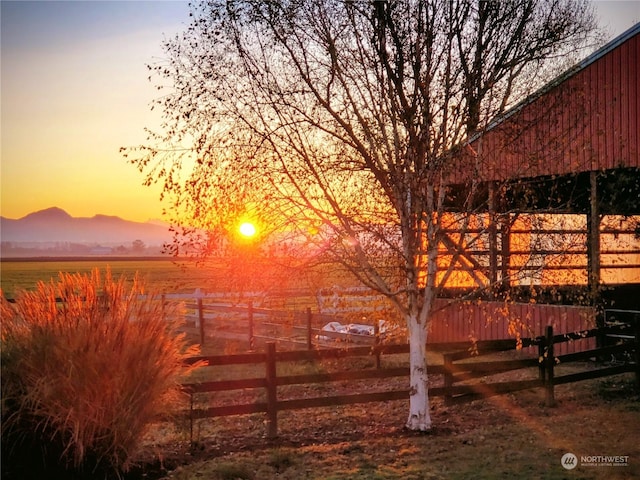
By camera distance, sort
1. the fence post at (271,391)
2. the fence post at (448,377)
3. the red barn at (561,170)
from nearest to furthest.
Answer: the fence post at (271,391), the red barn at (561,170), the fence post at (448,377)

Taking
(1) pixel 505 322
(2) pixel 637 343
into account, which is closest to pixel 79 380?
(2) pixel 637 343

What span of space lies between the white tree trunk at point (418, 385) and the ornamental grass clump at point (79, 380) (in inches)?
155

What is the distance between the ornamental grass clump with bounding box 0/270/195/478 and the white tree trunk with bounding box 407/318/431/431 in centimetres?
→ 393

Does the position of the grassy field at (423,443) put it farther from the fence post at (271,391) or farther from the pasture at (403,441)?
the fence post at (271,391)

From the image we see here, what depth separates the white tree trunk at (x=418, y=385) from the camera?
9.71 m

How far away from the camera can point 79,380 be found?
6391 mm

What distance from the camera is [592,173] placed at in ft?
48.3

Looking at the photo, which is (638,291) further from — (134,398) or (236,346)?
(134,398)

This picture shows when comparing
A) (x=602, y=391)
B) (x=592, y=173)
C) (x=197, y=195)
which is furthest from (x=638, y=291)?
(x=197, y=195)

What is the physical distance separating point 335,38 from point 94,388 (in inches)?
218

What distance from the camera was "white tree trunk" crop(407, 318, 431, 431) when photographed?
9.71 metres

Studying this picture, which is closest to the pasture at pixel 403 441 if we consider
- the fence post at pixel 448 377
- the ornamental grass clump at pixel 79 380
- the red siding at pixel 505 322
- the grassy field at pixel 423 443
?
the grassy field at pixel 423 443

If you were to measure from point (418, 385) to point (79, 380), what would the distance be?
4997mm

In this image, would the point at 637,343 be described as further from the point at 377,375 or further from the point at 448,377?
the point at 377,375
